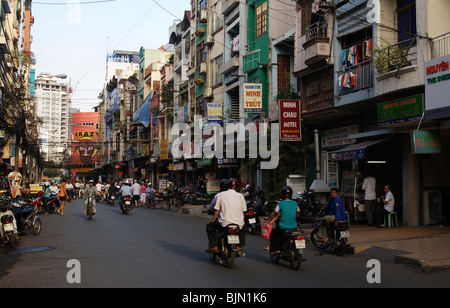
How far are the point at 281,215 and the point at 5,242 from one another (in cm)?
742

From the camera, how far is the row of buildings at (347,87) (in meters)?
14.7

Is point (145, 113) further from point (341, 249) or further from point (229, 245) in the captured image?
point (229, 245)

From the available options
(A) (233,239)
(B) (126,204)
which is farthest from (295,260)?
(B) (126,204)

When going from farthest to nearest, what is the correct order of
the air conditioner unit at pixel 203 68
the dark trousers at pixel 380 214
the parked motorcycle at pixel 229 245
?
the air conditioner unit at pixel 203 68 → the dark trousers at pixel 380 214 → the parked motorcycle at pixel 229 245

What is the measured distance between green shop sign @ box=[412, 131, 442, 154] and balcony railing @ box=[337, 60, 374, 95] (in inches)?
122

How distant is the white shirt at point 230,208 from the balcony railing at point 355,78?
29.9ft

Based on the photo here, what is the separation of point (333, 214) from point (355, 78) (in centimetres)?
744

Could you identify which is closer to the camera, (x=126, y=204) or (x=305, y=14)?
(x=305, y=14)

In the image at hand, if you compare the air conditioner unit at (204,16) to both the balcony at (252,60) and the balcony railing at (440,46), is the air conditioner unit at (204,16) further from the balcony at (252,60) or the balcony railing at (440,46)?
the balcony railing at (440,46)

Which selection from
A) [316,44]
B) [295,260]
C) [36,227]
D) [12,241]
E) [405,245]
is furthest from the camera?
[316,44]

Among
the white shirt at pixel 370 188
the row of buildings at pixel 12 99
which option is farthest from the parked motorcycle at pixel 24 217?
the white shirt at pixel 370 188

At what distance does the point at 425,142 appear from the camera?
14.4 m

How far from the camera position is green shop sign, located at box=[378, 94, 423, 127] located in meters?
14.6

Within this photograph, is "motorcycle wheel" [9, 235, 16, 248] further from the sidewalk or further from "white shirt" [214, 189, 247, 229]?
the sidewalk
